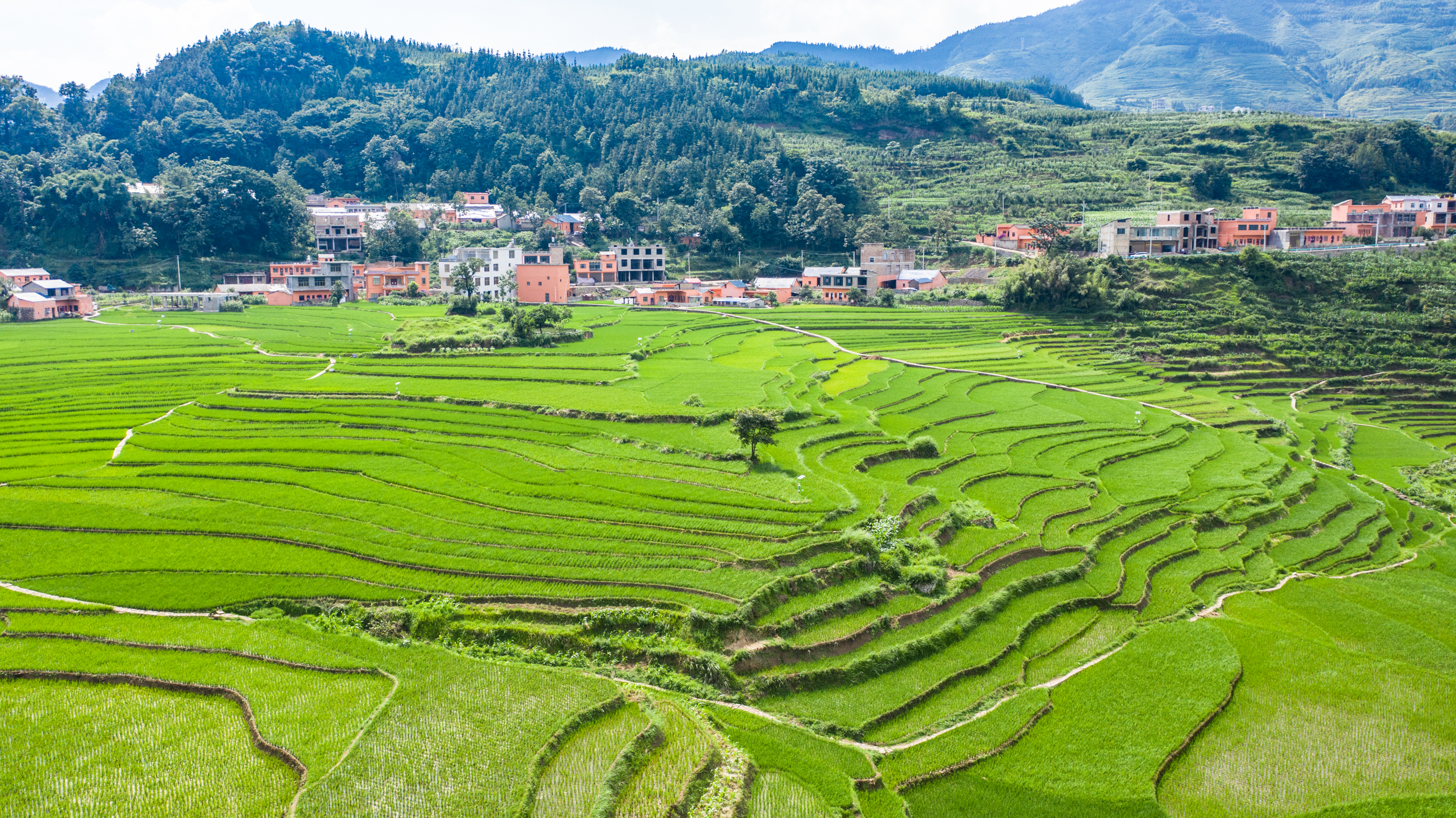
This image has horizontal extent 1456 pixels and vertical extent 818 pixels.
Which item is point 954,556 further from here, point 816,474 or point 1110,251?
point 1110,251

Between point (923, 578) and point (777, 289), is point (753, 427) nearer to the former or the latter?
point (923, 578)

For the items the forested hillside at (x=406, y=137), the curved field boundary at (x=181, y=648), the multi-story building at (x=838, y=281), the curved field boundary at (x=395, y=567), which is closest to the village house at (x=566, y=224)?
the forested hillside at (x=406, y=137)

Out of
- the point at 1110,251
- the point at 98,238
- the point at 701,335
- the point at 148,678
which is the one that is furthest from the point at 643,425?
the point at 98,238

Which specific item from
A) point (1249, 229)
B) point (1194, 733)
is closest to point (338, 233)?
point (1249, 229)

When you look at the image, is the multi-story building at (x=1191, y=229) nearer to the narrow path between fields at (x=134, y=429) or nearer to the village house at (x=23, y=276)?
the narrow path between fields at (x=134, y=429)

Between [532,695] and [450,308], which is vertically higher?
[450,308]
